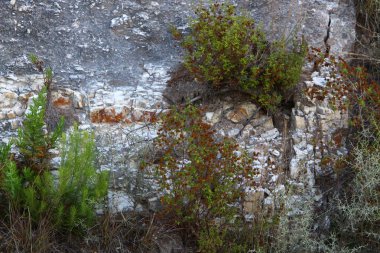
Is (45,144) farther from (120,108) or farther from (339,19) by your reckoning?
(339,19)

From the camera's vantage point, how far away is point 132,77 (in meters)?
5.81

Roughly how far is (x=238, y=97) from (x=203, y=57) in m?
0.44

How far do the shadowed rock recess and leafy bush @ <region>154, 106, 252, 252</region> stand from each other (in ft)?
0.86

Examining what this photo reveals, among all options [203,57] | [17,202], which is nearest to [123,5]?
[203,57]

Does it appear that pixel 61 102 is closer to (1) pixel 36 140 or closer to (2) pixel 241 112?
(1) pixel 36 140

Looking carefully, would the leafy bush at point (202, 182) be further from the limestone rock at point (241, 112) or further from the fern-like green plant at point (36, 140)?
the fern-like green plant at point (36, 140)

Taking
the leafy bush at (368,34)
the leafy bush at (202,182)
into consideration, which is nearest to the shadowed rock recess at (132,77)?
the leafy bush at (368,34)

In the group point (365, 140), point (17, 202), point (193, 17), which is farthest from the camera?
point (193, 17)

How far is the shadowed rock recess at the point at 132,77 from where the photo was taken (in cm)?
533

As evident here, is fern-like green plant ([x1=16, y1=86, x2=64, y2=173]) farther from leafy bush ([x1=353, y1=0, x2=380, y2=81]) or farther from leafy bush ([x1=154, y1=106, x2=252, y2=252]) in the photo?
leafy bush ([x1=353, y1=0, x2=380, y2=81])

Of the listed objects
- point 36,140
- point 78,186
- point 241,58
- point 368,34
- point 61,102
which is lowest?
point 78,186

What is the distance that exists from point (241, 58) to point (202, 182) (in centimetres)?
114

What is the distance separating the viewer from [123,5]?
627 centimetres

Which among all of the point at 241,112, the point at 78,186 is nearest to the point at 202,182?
the point at 78,186
